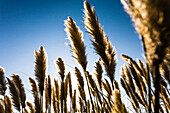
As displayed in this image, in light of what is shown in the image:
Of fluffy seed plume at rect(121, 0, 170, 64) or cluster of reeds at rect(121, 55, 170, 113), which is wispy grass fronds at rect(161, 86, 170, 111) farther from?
fluffy seed plume at rect(121, 0, 170, 64)

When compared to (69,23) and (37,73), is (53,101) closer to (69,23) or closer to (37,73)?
(37,73)

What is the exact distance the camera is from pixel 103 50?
7.40 feet

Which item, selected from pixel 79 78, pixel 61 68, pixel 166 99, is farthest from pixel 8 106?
pixel 166 99

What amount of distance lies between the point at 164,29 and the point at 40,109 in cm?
374

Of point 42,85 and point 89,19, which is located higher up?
point 89,19

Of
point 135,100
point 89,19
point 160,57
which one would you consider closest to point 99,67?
point 135,100

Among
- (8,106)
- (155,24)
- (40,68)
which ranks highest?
(40,68)

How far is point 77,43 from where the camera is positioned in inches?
106

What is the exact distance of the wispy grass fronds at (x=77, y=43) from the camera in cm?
268

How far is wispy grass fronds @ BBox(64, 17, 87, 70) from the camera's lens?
8.79 ft

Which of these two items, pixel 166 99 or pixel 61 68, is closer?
pixel 166 99

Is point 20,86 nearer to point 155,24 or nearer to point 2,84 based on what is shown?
point 2,84

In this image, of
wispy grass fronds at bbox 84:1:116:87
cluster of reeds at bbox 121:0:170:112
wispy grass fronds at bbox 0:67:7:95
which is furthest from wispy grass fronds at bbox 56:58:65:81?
cluster of reeds at bbox 121:0:170:112

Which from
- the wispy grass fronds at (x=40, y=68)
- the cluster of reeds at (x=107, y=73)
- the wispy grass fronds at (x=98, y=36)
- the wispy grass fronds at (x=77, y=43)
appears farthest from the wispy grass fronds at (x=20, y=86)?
the wispy grass fronds at (x=98, y=36)
